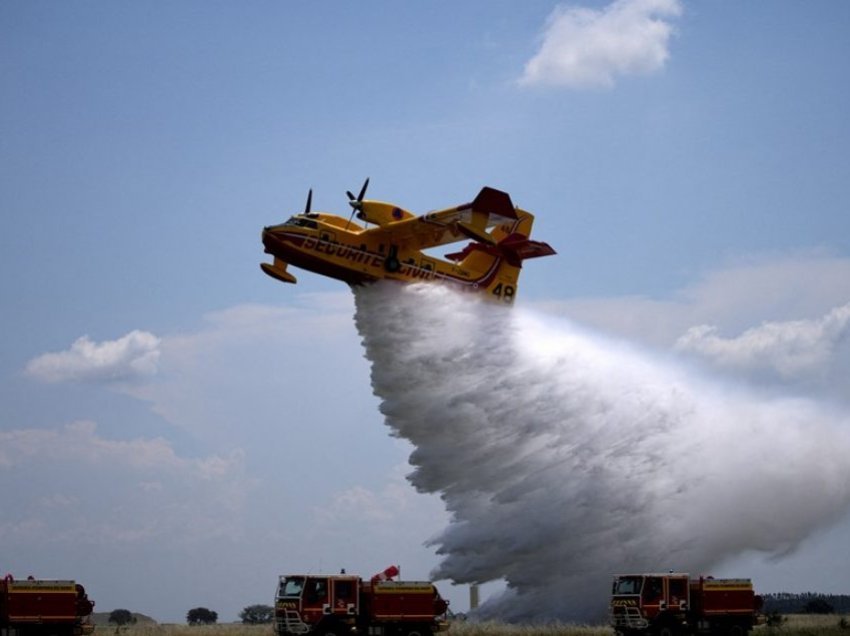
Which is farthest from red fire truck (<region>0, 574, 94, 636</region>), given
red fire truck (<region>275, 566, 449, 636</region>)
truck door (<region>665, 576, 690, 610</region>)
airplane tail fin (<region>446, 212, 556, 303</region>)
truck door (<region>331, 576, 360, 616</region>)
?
airplane tail fin (<region>446, 212, 556, 303</region>)

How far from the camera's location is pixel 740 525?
4097 cm

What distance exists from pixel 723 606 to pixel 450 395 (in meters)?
11.9

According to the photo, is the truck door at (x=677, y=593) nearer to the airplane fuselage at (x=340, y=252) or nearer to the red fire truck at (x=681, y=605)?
the red fire truck at (x=681, y=605)

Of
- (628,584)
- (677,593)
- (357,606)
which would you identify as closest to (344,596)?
(357,606)

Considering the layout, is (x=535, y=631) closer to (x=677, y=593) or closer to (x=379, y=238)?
(x=677, y=593)

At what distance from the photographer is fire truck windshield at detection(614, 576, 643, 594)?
33.3m

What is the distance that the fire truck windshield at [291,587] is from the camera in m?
30.5

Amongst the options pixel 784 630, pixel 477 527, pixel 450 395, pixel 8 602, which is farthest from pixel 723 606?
pixel 8 602

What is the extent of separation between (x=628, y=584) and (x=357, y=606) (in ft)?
26.7

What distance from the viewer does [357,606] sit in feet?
102

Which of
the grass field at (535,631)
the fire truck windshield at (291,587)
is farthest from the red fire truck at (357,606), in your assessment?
the grass field at (535,631)

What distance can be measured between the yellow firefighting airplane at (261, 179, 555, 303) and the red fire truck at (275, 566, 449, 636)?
1315cm

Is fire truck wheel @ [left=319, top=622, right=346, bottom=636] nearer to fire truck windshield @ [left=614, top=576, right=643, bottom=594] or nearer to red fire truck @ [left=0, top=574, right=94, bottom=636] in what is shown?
red fire truck @ [left=0, top=574, right=94, bottom=636]

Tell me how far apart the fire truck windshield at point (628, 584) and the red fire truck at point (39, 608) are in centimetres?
1511
